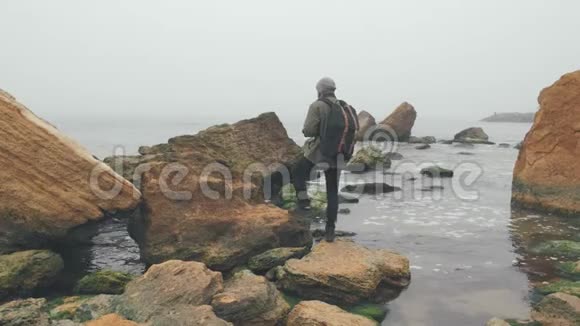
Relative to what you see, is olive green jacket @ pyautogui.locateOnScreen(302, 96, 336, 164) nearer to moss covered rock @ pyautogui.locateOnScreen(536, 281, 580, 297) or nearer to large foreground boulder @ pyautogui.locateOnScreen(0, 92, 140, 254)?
large foreground boulder @ pyautogui.locateOnScreen(0, 92, 140, 254)

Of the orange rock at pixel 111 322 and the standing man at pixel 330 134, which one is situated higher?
the standing man at pixel 330 134

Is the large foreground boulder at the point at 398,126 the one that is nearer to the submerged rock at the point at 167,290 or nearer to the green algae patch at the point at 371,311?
the green algae patch at the point at 371,311

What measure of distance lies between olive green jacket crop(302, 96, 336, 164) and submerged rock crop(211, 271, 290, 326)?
329cm

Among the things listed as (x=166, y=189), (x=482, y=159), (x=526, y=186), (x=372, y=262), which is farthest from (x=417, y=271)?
(x=482, y=159)

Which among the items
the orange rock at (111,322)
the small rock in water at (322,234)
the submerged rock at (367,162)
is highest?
the submerged rock at (367,162)

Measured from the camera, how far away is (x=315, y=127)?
9.35 metres

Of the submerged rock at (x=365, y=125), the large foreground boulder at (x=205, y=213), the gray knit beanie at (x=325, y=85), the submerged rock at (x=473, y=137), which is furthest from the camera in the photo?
the submerged rock at (x=473, y=137)

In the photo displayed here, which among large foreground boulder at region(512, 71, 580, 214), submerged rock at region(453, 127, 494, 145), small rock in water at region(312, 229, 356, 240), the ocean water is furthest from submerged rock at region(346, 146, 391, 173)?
submerged rock at region(453, 127, 494, 145)

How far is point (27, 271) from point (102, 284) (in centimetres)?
131

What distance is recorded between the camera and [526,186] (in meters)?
14.8

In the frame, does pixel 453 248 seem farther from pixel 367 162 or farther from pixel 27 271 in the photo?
pixel 367 162

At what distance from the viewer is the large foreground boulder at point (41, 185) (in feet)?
28.0

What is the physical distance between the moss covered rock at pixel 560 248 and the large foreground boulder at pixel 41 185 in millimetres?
8969

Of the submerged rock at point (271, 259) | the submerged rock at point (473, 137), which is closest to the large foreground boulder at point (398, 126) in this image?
the submerged rock at point (473, 137)
